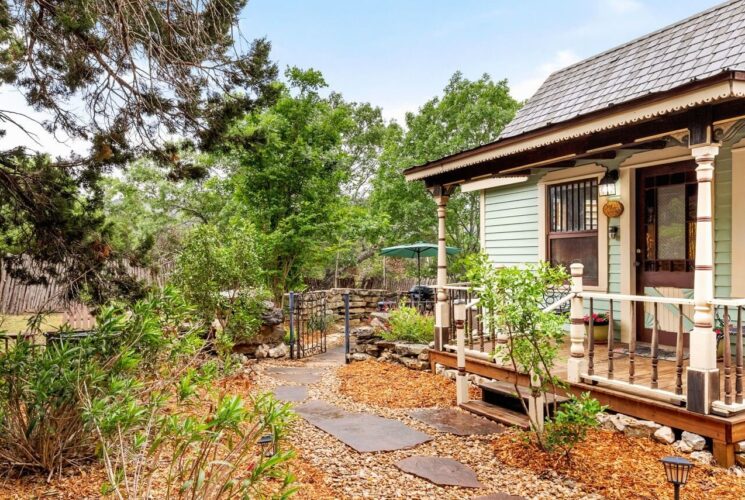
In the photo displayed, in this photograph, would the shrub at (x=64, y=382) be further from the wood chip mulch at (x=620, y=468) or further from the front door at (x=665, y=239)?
the front door at (x=665, y=239)

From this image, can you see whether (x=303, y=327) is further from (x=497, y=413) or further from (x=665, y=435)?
(x=665, y=435)

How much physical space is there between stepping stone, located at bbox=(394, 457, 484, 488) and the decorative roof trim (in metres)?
2.79

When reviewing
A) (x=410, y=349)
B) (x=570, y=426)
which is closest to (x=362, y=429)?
(x=570, y=426)

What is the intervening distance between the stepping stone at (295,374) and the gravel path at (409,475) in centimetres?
181

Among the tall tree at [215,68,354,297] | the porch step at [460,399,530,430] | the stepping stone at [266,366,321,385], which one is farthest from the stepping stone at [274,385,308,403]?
the tall tree at [215,68,354,297]

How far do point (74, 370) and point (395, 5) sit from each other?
444 inches

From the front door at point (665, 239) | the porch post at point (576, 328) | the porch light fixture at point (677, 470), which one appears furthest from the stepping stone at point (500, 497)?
the front door at point (665, 239)

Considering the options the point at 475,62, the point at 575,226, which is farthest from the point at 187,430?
the point at 475,62

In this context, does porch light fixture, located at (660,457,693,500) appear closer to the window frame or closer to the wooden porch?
the wooden porch

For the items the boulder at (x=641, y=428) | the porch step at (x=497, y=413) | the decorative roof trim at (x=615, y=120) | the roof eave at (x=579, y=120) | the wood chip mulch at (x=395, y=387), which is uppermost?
the roof eave at (x=579, y=120)

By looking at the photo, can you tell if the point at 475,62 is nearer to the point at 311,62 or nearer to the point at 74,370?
the point at 311,62

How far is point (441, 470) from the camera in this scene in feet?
11.3

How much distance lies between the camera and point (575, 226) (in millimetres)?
6727

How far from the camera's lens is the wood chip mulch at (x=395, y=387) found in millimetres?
5273
